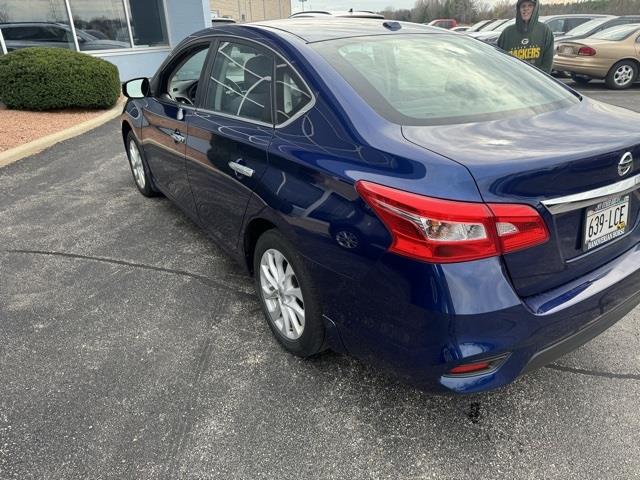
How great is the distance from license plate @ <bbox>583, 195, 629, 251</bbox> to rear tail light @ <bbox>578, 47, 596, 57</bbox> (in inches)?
443

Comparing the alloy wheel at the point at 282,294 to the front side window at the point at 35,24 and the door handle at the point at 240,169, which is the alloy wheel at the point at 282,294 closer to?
the door handle at the point at 240,169

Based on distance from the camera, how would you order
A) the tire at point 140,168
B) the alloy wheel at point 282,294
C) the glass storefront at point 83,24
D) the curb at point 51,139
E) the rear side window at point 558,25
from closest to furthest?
1. the alloy wheel at point 282,294
2. the tire at point 140,168
3. the curb at point 51,139
4. the glass storefront at point 83,24
5. the rear side window at point 558,25

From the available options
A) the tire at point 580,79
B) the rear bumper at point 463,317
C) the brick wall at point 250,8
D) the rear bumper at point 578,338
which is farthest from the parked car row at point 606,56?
the brick wall at point 250,8

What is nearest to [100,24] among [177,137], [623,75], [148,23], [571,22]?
[148,23]

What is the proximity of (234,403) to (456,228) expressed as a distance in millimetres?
1377

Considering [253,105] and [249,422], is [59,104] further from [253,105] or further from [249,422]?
[249,422]

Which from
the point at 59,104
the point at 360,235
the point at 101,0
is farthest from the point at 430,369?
the point at 101,0

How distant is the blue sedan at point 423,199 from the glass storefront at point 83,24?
1060 cm

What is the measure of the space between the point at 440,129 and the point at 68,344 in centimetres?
234

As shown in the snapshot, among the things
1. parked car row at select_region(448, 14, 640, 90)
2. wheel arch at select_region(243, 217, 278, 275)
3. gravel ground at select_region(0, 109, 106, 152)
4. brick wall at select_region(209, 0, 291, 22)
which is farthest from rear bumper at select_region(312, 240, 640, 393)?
brick wall at select_region(209, 0, 291, 22)

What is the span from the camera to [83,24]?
12.2m

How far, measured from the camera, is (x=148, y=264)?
148 inches

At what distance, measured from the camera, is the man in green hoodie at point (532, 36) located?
231 inches

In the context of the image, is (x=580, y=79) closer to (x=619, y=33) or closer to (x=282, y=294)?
(x=619, y=33)
